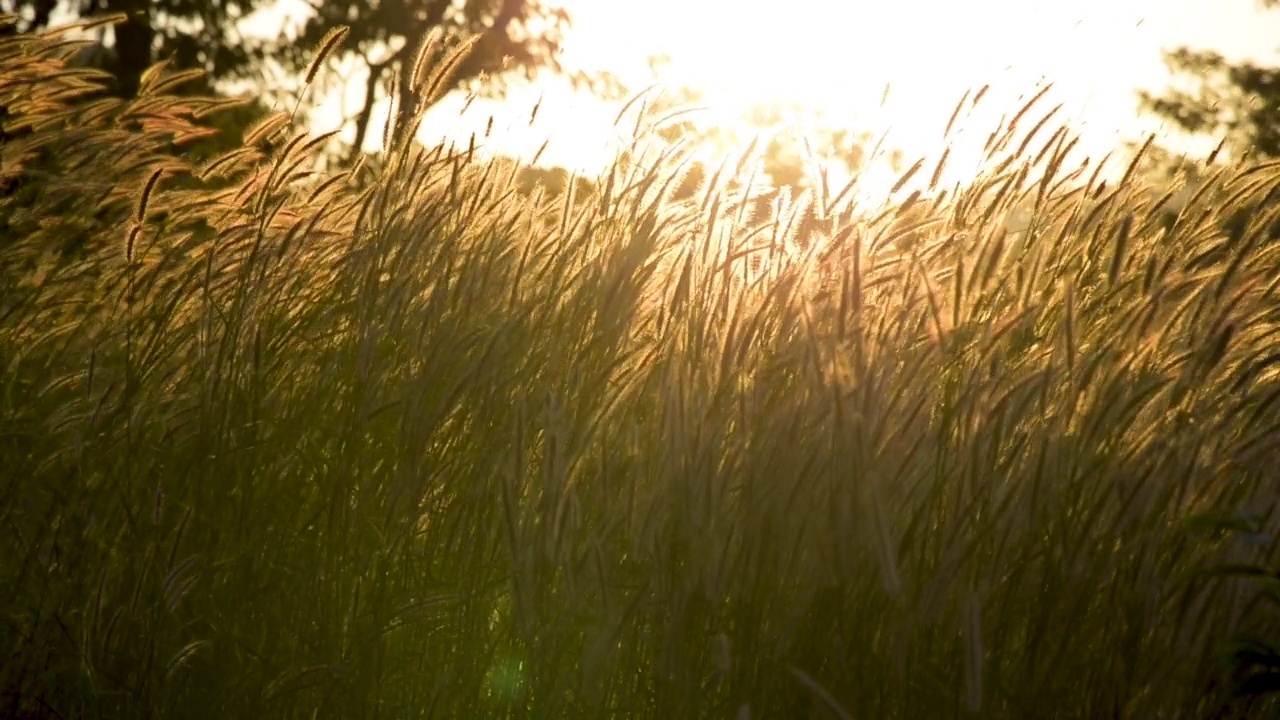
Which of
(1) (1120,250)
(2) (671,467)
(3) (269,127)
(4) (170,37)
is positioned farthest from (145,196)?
(4) (170,37)

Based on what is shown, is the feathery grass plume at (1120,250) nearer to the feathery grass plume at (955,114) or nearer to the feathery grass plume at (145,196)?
the feathery grass plume at (955,114)

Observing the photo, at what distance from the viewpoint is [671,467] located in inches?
90.9

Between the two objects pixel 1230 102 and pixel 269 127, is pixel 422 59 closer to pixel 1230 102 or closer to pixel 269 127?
pixel 269 127

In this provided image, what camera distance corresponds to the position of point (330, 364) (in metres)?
2.99

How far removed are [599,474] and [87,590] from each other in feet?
3.33

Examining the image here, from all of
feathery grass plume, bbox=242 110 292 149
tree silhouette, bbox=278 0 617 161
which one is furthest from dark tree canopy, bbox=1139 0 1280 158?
feathery grass plume, bbox=242 110 292 149

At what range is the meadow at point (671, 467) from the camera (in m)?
2.24

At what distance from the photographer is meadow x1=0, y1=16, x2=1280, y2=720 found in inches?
88.1

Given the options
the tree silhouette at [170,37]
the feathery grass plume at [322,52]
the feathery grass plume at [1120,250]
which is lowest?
the tree silhouette at [170,37]

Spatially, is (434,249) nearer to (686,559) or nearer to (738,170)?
(738,170)

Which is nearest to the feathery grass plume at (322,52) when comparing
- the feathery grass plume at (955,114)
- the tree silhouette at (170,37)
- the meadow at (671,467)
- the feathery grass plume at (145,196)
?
the meadow at (671,467)

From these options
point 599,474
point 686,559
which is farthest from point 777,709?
point 599,474

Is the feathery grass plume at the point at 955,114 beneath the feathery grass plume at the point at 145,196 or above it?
above

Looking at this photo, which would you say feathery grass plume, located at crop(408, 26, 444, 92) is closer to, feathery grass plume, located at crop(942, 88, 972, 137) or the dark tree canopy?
feathery grass plume, located at crop(942, 88, 972, 137)
